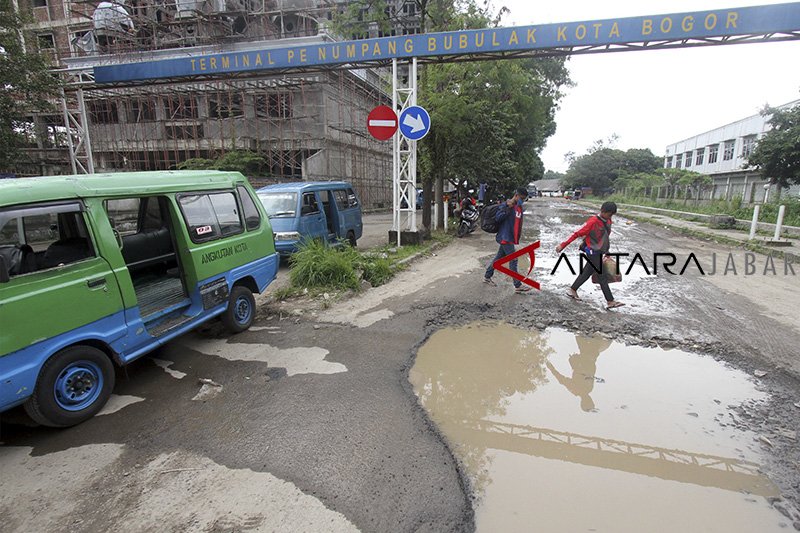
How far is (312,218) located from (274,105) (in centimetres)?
1764

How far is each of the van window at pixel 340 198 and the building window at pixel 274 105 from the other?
48.4 feet

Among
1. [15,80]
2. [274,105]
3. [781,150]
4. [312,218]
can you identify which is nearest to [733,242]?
[781,150]

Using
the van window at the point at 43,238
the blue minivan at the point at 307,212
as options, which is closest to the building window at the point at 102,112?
the blue minivan at the point at 307,212

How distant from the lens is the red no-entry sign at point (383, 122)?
922 cm

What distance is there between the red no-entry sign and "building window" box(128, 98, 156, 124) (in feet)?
70.0

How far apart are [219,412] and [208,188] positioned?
8.98ft

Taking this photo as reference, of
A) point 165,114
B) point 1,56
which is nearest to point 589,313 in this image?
point 1,56

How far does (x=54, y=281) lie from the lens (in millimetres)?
3145

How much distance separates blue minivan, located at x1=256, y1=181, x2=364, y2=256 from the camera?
28.5 feet

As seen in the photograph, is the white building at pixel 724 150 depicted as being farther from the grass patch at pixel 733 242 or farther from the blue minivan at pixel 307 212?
the blue minivan at pixel 307 212

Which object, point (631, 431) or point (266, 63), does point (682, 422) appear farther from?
point (266, 63)

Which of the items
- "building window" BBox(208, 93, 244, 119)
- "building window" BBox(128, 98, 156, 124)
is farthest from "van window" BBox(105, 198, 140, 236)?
"building window" BBox(128, 98, 156, 124)

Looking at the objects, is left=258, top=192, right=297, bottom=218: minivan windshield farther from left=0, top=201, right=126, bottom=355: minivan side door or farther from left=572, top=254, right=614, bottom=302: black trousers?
left=572, top=254, right=614, bottom=302: black trousers

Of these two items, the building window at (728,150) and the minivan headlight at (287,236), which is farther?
the building window at (728,150)
